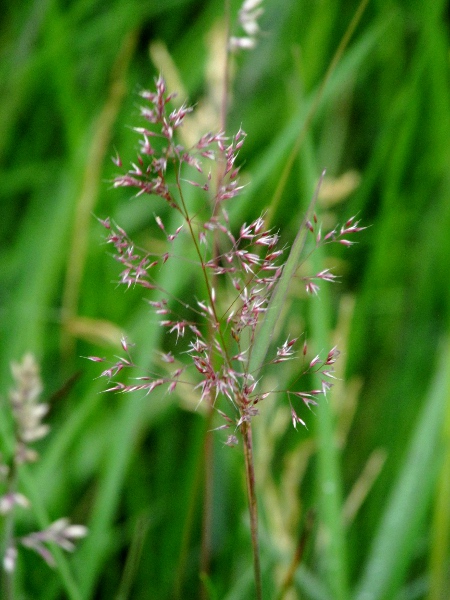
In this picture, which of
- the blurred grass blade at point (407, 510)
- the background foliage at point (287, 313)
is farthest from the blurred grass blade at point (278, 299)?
the blurred grass blade at point (407, 510)

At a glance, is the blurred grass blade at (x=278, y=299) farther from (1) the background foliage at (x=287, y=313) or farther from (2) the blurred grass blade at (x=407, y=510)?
(2) the blurred grass blade at (x=407, y=510)

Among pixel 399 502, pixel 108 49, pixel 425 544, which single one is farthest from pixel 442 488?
pixel 108 49

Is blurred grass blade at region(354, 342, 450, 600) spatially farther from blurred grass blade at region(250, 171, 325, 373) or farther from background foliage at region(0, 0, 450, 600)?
blurred grass blade at region(250, 171, 325, 373)

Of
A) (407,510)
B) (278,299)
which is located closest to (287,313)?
(407,510)

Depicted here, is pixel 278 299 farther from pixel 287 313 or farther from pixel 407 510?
pixel 287 313

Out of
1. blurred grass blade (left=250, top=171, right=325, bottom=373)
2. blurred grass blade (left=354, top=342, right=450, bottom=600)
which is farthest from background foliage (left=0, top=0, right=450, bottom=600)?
blurred grass blade (left=250, top=171, right=325, bottom=373)

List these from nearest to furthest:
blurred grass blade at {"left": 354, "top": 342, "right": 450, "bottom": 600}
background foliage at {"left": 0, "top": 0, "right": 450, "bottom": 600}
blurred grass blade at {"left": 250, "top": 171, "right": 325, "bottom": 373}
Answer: blurred grass blade at {"left": 250, "top": 171, "right": 325, "bottom": 373}, blurred grass blade at {"left": 354, "top": 342, "right": 450, "bottom": 600}, background foliage at {"left": 0, "top": 0, "right": 450, "bottom": 600}

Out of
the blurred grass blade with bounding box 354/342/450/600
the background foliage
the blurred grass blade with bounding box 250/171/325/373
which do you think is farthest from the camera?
the background foliage

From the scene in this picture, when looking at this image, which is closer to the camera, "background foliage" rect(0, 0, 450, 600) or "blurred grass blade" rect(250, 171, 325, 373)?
"blurred grass blade" rect(250, 171, 325, 373)
